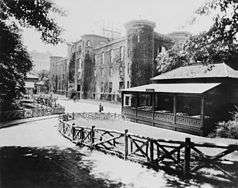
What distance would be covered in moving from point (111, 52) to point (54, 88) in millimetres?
34932

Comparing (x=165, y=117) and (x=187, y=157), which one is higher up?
(x=165, y=117)

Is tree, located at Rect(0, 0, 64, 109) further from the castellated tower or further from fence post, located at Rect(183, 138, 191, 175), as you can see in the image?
the castellated tower

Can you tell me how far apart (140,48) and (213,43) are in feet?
94.7

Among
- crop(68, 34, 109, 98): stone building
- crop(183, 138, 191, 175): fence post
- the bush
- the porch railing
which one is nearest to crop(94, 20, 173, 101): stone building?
crop(68, 34, 109, 98): stone building

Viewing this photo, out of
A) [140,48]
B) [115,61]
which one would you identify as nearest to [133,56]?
[140,48]

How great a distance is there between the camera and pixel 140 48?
130 feet

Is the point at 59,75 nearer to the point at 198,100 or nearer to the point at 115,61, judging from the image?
the point at 115,61

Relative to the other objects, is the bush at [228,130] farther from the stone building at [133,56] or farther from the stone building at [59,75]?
the stone building at [59,75]

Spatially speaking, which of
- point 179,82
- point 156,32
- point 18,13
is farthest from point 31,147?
point 156,32

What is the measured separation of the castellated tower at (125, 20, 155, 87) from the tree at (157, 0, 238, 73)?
27076 millimetres

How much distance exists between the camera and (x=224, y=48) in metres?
11.3

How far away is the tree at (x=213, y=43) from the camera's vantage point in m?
10.4

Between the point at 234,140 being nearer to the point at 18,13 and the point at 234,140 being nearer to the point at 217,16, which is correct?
the point at 217,16

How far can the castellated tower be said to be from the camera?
1547 inches
